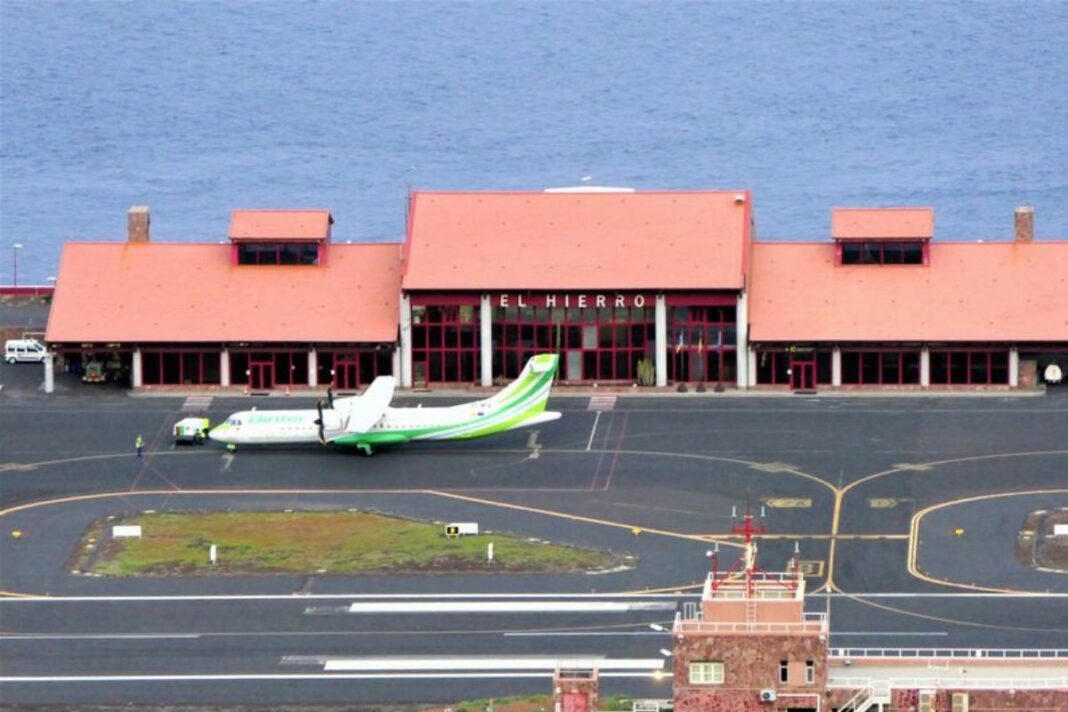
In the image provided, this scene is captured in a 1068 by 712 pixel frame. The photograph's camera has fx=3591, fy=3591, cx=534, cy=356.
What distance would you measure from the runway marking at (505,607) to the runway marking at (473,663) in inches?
330

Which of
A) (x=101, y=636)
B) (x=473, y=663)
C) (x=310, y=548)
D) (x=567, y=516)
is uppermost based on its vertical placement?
(x=567, y=516)

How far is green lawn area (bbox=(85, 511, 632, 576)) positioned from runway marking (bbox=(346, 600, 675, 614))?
246 inches

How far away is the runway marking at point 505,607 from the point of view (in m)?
172

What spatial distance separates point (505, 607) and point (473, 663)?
10500 millimetres

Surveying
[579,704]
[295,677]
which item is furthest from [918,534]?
[579,704]

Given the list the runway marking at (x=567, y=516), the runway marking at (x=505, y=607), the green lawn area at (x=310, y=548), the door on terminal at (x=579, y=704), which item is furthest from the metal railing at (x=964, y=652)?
the door on terminal at (x=579, y=704)

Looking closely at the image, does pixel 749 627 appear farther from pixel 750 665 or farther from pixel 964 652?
pixel 964 652

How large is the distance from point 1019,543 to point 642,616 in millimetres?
23755

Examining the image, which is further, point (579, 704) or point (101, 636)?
point (101, 636)

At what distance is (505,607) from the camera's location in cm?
17312

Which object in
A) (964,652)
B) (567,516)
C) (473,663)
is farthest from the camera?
(567,516)

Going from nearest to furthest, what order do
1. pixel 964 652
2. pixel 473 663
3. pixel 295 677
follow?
pixel 295 677 < pixel 964 652 < pixel 473 663

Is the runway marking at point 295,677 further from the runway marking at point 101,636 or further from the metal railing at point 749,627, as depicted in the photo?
the metal railing at point 749,627

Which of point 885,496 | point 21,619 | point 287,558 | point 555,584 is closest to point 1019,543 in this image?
point 885,496
